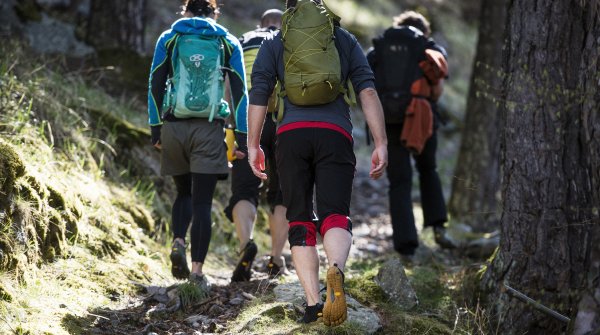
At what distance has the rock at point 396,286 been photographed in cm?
586

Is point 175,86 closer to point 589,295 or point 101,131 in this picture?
point 101,131

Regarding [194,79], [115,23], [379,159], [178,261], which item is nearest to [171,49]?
[194,79]

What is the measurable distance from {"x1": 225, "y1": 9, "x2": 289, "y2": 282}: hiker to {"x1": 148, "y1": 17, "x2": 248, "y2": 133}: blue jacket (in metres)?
0.44

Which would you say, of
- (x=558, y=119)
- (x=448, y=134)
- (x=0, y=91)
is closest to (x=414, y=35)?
(x=558, y=119)

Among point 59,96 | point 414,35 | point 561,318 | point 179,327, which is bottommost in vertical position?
point 179,327

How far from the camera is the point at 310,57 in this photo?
4.82m

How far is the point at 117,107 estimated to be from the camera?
8.83 metres

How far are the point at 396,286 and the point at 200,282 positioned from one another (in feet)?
4.71

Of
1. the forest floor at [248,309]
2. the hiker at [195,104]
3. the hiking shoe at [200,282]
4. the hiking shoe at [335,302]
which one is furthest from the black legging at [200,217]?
the hiking shoe at [335,302]

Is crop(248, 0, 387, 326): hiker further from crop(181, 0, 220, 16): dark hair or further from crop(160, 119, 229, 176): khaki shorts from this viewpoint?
crop(181, 0, 220, 16): dark hair

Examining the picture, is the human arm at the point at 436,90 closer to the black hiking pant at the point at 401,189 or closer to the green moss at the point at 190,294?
the black hiking pant at the point at 401,189

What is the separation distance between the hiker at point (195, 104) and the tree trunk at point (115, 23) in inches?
162

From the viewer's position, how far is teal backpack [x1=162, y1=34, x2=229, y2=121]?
586cm

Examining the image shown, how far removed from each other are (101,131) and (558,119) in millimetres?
4536
